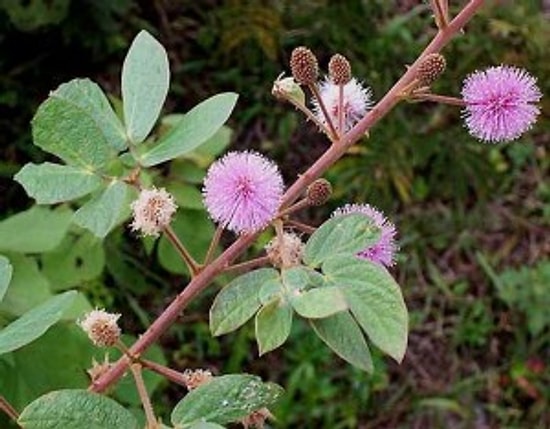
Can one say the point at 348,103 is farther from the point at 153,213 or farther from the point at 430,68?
the point at 153,213

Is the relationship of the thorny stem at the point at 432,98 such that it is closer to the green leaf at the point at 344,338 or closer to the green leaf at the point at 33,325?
the green leaf at the point at 344,338

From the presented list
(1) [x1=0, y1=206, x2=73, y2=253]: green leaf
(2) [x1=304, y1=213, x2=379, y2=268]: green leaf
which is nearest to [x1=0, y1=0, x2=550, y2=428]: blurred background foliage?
(1) [x1=0, y1=206, x2=73, y2=253]: green leaf

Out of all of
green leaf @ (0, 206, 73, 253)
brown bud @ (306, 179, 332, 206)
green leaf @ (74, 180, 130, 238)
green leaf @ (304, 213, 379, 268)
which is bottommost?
green leaf @ (0, 206, 73, 253)

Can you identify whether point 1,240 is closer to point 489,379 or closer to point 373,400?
point 373,400

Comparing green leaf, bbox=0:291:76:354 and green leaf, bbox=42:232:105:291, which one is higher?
green leaf, bbox=0:291:76:354

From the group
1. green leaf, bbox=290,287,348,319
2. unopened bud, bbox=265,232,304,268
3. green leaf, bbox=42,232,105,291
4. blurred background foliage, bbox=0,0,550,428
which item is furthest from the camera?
blurred background foliage, bbox=0,0,550,428

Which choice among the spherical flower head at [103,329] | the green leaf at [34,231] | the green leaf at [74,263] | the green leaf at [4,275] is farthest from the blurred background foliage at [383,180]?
the spherical flower head at [103,329]

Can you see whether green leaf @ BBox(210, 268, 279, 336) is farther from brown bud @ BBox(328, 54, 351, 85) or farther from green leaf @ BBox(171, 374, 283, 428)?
brown bud @ BBox(328, 54, 351, 85)
